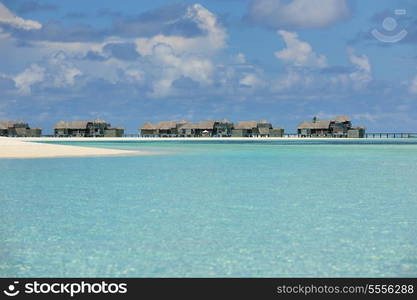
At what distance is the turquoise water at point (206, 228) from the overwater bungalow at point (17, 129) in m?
112

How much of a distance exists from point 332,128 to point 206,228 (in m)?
113

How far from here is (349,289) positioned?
7363 mm

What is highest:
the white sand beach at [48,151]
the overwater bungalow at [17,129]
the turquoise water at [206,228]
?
the overwater bungalow at [17,129]

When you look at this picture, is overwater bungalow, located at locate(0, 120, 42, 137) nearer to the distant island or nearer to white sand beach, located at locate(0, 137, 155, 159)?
the distant island

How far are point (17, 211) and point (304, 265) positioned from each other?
328 inches

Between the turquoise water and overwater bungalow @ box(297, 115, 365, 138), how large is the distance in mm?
101399

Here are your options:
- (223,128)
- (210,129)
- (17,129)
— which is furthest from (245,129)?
(17,129)

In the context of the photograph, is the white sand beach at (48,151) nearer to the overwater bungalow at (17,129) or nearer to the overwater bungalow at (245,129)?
the overwater bungalow at (17,129)

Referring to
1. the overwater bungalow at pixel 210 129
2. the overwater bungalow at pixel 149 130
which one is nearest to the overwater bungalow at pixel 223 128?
the overwater bungalow at pixel 210 129

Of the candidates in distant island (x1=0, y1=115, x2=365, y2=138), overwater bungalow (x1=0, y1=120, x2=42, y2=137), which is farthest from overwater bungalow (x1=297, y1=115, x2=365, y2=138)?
overwater bungalow (x1=0, y1=120, x2=42, y2=137)

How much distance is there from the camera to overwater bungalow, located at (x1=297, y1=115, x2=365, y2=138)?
120062 mm

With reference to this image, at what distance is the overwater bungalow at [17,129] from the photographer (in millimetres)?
126312

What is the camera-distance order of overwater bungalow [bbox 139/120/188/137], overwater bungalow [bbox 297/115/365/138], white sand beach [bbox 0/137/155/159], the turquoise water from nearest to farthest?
the turquoise water
white sand beach [bbox 0/137/155/159]
overwater bungalow [bbox 297/115/365/138]
overwater bungalow [bbox 139/120/188/137]

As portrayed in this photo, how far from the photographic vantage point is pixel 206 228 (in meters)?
11.6
